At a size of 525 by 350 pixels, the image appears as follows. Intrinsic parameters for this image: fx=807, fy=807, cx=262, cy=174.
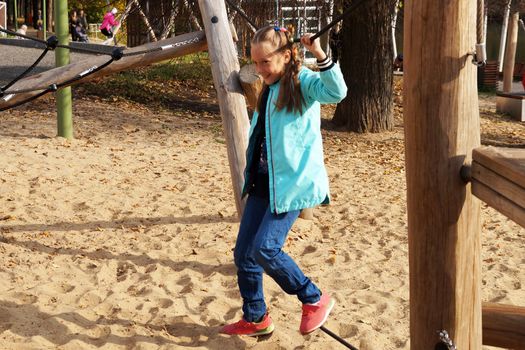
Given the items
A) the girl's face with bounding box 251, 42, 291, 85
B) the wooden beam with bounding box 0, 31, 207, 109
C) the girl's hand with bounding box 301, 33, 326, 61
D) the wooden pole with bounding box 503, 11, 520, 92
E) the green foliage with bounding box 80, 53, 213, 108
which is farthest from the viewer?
the wooden pole with bounding box 503, 11, 520, 92

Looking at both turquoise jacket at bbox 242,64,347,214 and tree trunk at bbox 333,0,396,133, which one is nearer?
turquoise jacket at bbox 242,64,347,214

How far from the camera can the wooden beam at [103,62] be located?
488cm

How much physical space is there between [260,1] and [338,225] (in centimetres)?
713

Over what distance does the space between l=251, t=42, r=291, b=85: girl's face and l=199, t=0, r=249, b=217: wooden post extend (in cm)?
183

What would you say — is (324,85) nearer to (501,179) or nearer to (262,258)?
(262,258)

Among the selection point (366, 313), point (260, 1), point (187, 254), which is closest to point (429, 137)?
point (366, 313)

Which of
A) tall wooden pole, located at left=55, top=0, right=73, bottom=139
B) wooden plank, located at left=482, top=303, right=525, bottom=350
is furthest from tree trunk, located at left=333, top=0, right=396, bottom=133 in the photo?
wooden plank, located at left=482, top=303, right=525, bottom=350

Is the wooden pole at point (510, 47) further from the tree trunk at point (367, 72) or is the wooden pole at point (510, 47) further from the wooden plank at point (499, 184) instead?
the wooden plank at point (499, 184)

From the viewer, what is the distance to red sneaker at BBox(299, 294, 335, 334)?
3600 mm

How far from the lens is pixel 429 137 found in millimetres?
2238

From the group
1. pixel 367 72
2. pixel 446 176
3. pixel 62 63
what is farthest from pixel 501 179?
pixel 367 72

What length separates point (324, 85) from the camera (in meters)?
3.27

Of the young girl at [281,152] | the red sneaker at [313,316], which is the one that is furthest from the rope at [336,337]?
the young girl at [281,152]

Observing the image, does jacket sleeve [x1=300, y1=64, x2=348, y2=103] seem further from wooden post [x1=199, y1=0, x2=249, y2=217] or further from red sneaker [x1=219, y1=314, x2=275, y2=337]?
wooden post [x1=199, y1=0, x2=249, y2=217]
